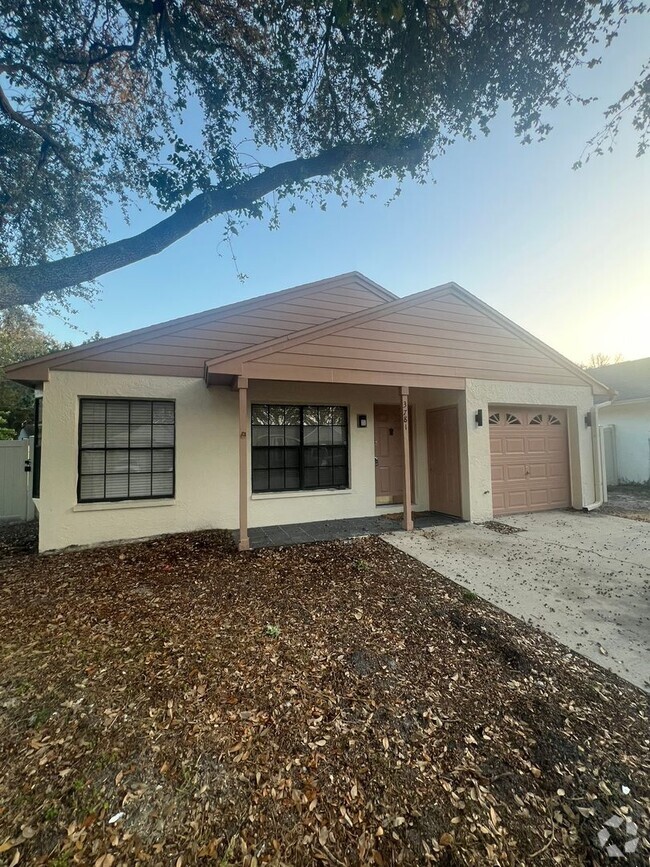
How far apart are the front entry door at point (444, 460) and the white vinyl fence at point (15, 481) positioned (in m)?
9.09

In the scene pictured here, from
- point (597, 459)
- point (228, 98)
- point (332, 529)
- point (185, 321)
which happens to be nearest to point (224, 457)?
point (332, 529)

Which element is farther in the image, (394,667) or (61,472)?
(61,472)

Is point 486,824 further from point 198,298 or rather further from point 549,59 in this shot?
point 198,298

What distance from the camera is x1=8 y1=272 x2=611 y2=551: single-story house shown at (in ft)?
18.9

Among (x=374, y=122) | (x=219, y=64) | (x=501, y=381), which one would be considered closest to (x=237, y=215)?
(x=219, y=64)

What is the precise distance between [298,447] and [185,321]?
320 cm

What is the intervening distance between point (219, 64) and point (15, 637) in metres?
7.84

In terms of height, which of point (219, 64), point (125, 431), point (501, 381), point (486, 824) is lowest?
point (486, 824)

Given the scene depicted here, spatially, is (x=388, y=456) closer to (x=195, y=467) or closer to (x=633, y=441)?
(x=195, y=467)

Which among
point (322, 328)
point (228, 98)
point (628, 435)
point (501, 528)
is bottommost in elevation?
point (501, 528)

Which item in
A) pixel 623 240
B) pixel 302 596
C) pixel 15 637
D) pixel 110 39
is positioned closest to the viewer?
pixel 15 637

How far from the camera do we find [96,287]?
8320mm

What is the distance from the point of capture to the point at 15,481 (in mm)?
8109

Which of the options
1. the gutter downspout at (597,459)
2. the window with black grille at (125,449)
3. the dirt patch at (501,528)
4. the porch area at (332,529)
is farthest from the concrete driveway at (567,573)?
the window with black grille at (125,449)
